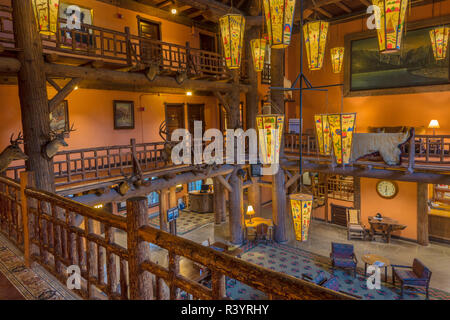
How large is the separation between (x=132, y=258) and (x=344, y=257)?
8981 millimetres

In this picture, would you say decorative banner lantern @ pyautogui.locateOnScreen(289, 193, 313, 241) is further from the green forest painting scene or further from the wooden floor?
the green forest painting scene

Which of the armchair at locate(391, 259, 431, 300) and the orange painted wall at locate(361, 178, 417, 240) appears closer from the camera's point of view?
the armchair at locate(391, 259, 431, 300)

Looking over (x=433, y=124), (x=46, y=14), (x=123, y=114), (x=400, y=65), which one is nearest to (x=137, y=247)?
(x=46, y=14)

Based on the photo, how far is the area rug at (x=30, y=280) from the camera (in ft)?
9.96

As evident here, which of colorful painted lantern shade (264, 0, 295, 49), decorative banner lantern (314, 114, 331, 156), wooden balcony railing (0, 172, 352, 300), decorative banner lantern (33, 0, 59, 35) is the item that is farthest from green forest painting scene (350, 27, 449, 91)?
wooden balcony railing (0, 172, 352, 300)

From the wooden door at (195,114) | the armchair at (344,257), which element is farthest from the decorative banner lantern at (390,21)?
the wooden door at (195,114)

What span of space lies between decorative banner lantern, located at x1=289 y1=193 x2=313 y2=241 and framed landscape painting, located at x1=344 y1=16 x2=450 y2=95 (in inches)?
332

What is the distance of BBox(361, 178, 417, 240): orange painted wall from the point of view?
11570mm

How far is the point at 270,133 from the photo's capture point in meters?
5.47

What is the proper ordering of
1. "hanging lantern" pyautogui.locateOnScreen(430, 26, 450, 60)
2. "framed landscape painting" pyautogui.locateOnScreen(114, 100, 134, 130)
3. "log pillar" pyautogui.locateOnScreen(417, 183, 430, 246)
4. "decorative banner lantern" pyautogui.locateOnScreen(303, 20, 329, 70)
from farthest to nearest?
1. "log pillar" pyautogui.locateOnScreen(417, 183, 430, 246)
2. "framed landscape painting" pyautogui.locateOnScreen(114, 100, 134, 130)
3. "hanging lantern" pyautogui.locateOnScreen(430, 26, 450, 60)
4. "decorative banner lantern" pyautogui.locateOnScreen(303, 20, 329, 70)

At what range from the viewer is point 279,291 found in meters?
1.47

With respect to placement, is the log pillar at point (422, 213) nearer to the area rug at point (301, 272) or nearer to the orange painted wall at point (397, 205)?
the orange painted wall at point (397, 205)
